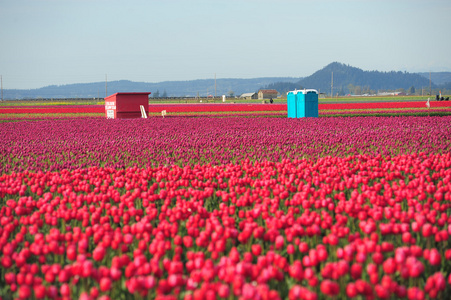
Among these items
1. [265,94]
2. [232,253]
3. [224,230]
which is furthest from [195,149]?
[265,94]

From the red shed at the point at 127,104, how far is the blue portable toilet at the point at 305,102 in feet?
30.4

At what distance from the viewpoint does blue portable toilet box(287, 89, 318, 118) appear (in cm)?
2788

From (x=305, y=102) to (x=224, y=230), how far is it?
944 inches

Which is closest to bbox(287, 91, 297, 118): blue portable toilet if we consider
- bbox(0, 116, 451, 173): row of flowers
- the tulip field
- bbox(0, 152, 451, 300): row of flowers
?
bbox(0, 116, 451, 173): row of flowers

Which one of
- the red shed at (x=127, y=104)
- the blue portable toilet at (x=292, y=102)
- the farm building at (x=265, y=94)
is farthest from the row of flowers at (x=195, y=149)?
the farm building at (x=265, y=94)

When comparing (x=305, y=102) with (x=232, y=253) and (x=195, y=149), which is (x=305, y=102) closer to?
(x=195, y=149)

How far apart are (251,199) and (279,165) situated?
3321 mm

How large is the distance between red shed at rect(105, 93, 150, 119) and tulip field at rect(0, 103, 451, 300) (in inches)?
691

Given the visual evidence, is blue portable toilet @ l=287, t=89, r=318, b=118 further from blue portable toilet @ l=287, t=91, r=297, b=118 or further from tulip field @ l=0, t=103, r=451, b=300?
tulip field @ l=0, t=103, r=451, b=300

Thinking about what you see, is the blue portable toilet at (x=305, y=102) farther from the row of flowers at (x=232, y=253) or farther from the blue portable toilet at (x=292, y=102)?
the row of flowers at (x=232, y=253)

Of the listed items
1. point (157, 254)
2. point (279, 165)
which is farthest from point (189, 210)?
point (279, 165)

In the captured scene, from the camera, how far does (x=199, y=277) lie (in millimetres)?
3344

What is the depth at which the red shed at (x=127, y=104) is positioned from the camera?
3077cm

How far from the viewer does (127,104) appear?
31.0 metres
